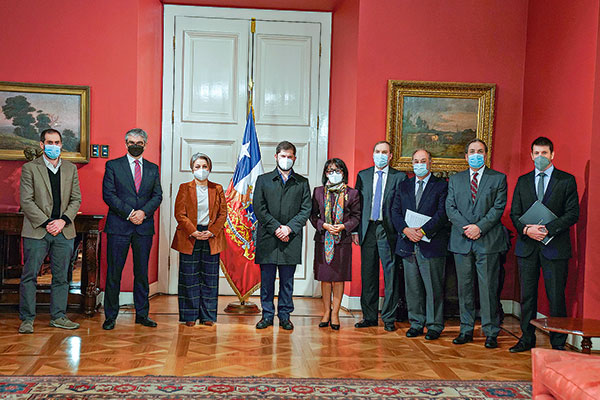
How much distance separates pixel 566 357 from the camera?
2.73 m

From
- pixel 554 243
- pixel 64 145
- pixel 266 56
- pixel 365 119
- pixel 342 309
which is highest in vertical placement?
pixel 266 56

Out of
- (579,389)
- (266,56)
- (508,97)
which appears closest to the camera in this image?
(579,389)

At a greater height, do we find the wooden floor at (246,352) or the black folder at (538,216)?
the black folder at (538,216)

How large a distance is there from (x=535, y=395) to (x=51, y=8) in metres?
5.28

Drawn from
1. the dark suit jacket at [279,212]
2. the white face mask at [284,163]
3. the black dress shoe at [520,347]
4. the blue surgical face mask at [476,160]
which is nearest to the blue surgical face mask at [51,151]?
the dark suit jacket at [279,212]

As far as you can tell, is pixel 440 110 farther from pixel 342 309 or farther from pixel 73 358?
pixel 73 358

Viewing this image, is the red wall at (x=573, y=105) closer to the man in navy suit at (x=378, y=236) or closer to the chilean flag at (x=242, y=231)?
the man in navy suit at (x=378, y=236)

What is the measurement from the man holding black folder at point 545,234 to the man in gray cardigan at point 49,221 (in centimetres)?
352

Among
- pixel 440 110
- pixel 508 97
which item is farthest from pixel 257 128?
pixel 508 97

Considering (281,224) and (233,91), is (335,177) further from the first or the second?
(233,91)

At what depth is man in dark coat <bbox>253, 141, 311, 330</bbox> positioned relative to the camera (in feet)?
16.9

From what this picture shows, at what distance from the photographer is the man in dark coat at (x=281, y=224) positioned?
16.9ft

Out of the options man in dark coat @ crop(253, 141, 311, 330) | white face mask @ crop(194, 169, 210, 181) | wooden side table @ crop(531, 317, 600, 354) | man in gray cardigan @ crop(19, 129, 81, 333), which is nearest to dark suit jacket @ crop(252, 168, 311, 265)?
man in dark coat @ crop(253, 141, 311, 330)

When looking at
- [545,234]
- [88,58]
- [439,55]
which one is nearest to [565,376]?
[545,234]
